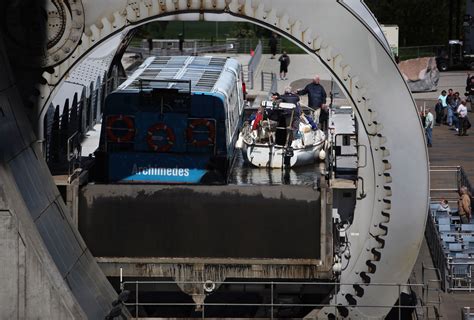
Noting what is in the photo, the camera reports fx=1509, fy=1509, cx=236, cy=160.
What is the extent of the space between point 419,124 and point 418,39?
5150 centimetres

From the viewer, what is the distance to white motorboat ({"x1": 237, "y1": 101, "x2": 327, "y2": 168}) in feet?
85.7

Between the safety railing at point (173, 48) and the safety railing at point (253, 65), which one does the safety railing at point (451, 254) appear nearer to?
the safety railing at point (253, 65)

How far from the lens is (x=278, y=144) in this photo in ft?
86.1

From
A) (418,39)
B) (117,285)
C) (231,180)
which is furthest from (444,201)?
(418,39)

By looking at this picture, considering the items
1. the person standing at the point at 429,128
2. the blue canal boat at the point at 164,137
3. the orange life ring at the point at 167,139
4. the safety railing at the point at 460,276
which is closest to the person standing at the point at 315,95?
the person standing at the point at 429,128

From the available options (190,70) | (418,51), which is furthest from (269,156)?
(418,51)

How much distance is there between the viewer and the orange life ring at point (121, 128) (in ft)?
80.9

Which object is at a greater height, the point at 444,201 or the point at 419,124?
the point at 419,124

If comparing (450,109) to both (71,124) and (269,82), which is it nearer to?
(269,82)

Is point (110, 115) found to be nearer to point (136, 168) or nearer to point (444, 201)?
point (136, 168)

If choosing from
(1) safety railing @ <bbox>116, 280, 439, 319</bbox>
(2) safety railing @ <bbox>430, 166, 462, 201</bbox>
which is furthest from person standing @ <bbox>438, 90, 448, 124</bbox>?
(1) safety railing @ <bbox>116, 280, 439, 319</bbox>

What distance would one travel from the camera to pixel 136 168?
80.4ft

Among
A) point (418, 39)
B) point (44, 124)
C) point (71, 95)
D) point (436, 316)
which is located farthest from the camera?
point (418, 39)

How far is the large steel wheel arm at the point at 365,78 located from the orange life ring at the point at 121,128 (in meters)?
2.63
